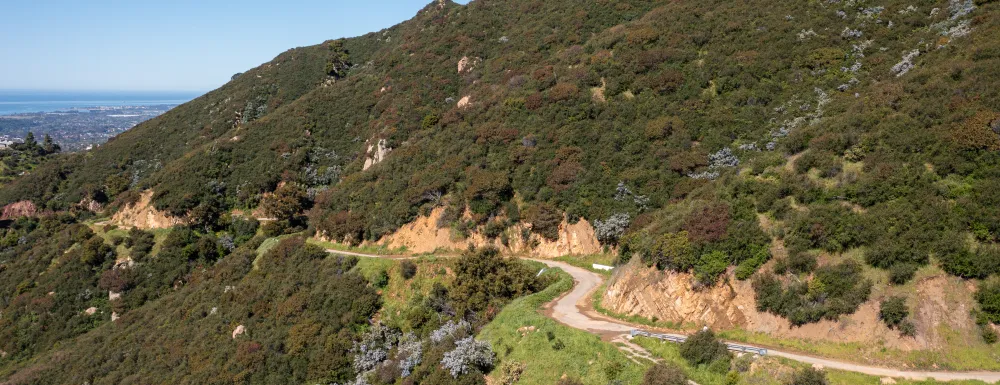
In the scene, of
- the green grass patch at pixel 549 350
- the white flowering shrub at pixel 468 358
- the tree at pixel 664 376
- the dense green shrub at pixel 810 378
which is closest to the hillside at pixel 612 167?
the dense green shrub at pixel 810 378

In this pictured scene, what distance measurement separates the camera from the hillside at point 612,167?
22062mm

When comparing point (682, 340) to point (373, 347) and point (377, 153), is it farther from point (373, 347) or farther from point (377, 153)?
point (377, 153)

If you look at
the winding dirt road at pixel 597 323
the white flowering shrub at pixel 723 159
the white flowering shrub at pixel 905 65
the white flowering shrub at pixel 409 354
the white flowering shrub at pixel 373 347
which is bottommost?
the white flowering shrub at pixel 373 347

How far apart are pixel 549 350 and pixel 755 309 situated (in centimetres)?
930

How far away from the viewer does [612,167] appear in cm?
3950

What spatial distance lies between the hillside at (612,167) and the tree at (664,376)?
15.0 ft

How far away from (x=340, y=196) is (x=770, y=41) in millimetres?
42692

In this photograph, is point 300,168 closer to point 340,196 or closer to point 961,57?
point 340,196

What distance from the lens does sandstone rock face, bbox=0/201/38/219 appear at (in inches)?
2694

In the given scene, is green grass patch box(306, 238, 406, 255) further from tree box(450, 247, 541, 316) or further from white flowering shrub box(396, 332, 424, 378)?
white flowering shrub box(396, 332, 424, 378)

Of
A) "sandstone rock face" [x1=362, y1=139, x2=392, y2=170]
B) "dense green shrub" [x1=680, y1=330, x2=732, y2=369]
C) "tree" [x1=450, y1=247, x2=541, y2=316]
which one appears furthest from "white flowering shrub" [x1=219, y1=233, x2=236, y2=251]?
"dense green shrub" [x1=680, y1=330, x2=732, y2=369]

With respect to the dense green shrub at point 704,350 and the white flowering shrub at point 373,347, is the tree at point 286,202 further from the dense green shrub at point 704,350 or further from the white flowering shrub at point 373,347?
the dense green shrub at point 704,350

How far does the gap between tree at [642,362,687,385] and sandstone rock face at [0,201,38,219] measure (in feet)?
272

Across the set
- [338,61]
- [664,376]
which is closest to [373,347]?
[664,376]
